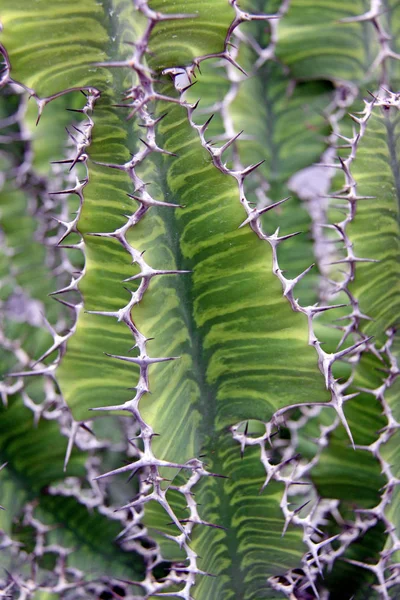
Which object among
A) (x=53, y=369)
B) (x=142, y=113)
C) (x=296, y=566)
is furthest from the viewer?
(x=296, y=566)

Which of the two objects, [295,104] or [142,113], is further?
[295,104]

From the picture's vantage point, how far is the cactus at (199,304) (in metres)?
0.78

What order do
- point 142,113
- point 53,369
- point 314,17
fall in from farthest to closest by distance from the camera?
point 314,17 → point 53,369 → point 142,113

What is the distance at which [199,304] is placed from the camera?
848 mm

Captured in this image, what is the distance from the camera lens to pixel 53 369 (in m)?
0.85

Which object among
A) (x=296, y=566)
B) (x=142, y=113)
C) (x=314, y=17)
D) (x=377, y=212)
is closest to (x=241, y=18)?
(x=142, y=113)

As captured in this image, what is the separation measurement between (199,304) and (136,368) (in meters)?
0.13

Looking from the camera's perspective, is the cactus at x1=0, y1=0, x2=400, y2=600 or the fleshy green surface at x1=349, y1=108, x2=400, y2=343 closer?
the cactus at x1=0, y1=0, x2=400, y2=600

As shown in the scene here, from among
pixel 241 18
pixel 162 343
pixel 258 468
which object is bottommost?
pixel 258 468

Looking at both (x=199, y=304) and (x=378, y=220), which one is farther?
(x=378, y=220)

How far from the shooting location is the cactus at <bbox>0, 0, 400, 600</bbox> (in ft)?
2.57

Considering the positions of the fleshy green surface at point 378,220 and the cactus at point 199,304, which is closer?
the cactus at point 199,304

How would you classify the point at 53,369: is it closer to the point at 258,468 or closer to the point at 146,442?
→ the point at 146,442

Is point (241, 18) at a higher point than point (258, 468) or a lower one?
higher
